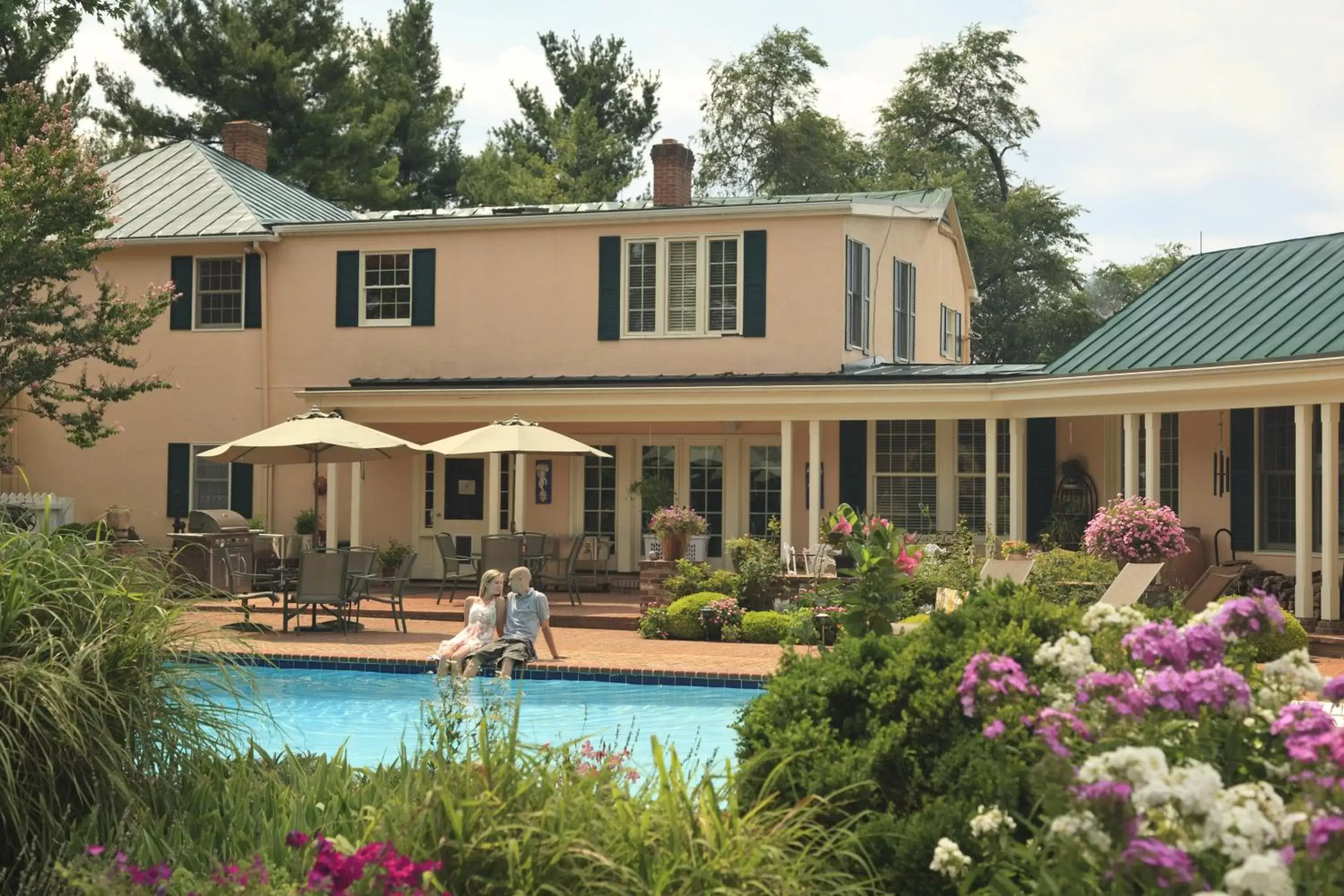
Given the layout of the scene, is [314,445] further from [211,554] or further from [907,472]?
[907,472]

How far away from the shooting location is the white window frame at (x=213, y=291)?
23297 millimetres

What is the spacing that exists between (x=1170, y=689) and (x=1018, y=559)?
42.2 ft

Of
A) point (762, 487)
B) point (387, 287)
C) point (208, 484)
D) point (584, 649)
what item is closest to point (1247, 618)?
point (584, 649)

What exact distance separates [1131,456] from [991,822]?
13.6 m

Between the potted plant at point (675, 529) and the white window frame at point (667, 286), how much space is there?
12.3ft

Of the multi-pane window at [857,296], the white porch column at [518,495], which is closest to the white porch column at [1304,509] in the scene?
the multi-pane window at [857,296]

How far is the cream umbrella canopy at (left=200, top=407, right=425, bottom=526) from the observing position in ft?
56.2

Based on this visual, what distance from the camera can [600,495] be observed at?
22.1m

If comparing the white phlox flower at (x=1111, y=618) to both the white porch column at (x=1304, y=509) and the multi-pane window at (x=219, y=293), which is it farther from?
the multi-pane window at (x=219, y=293)

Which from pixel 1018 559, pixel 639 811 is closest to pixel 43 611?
pixel 639 811

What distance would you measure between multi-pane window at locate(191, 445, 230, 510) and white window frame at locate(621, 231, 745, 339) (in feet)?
22.5

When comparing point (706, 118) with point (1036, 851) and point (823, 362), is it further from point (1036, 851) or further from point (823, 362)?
point (1036, 851)

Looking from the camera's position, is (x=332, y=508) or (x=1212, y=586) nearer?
(x=1212, y=586)

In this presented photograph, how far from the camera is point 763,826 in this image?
519 cm
